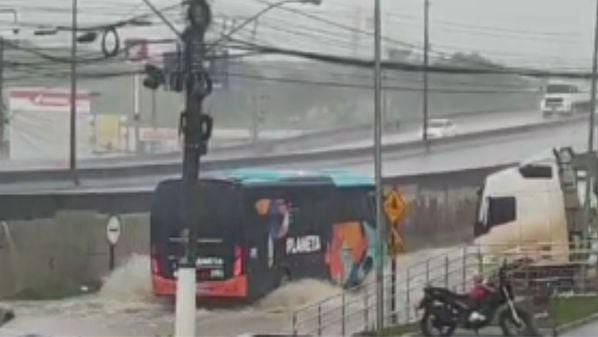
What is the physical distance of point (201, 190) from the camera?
28.9 m

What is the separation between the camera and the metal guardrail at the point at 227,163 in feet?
213

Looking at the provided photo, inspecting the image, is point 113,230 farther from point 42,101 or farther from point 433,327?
point 42,101

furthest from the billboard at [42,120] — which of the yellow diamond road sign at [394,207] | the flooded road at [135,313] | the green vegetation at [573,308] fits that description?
the yellow diamond road sign at [394,207]

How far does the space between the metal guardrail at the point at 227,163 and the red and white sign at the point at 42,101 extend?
96.8 ft

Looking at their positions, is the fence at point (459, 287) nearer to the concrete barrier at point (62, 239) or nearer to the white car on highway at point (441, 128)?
the concrete barrier at point (62, 239)

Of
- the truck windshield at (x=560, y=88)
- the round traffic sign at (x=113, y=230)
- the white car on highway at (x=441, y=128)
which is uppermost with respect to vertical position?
the truck windshield at (x=560, y=88)

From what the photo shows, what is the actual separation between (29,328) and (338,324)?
21.3 ft

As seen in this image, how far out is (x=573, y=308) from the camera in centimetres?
2738

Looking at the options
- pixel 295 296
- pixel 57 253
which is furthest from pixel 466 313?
pixel 57 253

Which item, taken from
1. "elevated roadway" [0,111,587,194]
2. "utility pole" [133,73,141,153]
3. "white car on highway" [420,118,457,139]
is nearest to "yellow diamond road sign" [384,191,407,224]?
"elevated roadway" [0,111,587,194]

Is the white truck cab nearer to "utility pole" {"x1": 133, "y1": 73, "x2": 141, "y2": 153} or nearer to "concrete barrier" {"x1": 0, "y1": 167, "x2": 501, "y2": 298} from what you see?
"concrete barrier" {"x1": 0, "y1": 167, "x2": 501, "y2": 298}

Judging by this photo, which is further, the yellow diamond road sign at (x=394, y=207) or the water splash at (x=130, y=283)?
the water splash at (x=130, y=283)

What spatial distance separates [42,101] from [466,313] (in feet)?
276

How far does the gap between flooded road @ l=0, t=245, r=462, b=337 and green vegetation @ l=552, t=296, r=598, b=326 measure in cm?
543
